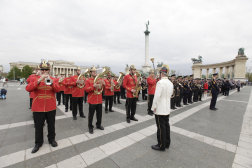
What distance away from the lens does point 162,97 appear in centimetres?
340

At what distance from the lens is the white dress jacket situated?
329 cm

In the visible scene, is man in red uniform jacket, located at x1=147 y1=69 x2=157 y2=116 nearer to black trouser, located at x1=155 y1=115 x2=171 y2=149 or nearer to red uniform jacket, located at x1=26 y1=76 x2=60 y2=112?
black trouser, located at x1=155 y1=115 x2=171 y2=149

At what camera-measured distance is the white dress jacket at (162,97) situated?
3293 mm

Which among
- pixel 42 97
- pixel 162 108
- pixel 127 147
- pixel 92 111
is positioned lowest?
pixel 127 147

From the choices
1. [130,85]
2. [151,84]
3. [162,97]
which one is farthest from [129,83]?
[162,97]

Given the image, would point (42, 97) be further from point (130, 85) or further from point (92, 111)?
point (130, 85)

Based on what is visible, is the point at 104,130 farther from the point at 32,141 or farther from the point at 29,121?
the point at 29,121

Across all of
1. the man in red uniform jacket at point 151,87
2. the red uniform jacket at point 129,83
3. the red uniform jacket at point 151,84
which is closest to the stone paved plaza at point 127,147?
the red uniform jacket at point 129,83

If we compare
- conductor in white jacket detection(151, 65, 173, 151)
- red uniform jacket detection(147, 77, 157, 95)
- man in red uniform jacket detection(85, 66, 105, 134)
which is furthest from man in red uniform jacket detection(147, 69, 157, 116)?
conductor in white jacket detection(151, 65, 173, 151)

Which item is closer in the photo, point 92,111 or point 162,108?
point 162,108

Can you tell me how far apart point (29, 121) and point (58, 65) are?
9990cm

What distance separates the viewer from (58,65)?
300ft

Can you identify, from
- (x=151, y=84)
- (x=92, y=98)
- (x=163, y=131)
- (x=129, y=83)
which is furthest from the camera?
(x=151, y=84)

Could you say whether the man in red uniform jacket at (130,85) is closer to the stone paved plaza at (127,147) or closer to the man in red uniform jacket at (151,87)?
the stone paved plaza at (127,147)
